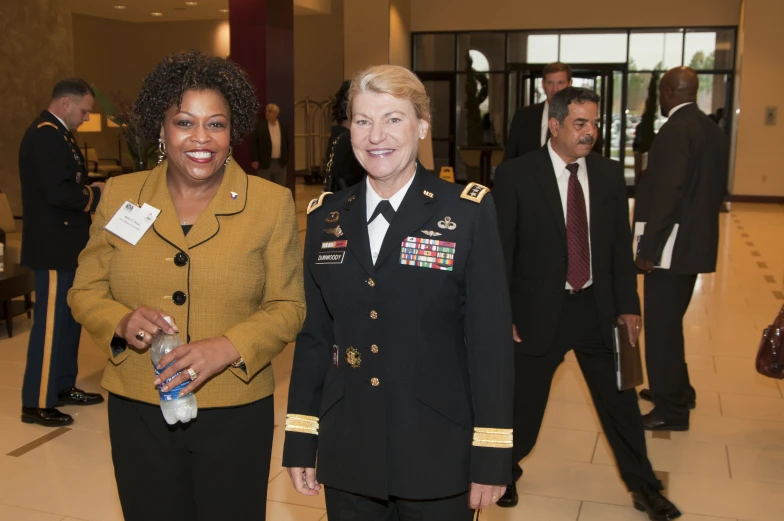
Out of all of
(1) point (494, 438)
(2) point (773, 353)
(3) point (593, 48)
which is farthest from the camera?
(3) point (593, 48)

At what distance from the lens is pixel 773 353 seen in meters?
3.90

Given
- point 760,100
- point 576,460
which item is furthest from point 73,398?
point 760,100

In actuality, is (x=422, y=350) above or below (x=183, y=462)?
above

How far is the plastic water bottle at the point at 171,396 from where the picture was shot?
195cm

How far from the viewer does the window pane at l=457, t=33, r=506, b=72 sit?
60.8 ft

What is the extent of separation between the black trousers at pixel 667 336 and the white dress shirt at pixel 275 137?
8.00 metres

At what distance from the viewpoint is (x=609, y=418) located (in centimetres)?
345

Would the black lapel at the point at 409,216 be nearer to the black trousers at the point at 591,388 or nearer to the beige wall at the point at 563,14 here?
the black trousers at the point at 591,388

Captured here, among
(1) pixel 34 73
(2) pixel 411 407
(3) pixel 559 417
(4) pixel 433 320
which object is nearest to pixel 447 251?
(4) pixel 433 320

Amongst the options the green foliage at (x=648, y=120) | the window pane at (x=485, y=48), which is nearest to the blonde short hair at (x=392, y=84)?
the green foliage at (x=648, y=120)

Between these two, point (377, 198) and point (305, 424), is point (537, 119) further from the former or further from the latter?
point (305, 424)

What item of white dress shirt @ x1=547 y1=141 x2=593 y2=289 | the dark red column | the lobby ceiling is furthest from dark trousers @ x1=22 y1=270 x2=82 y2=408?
the lobby ceiling

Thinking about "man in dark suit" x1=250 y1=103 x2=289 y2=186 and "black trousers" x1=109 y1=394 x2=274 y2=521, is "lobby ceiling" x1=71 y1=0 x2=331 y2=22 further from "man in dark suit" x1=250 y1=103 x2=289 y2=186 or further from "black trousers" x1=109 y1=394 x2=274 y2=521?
"black trousers" x1=109 y1=394 x2=274 y2=521

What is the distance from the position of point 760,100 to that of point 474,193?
16245 millimetres
